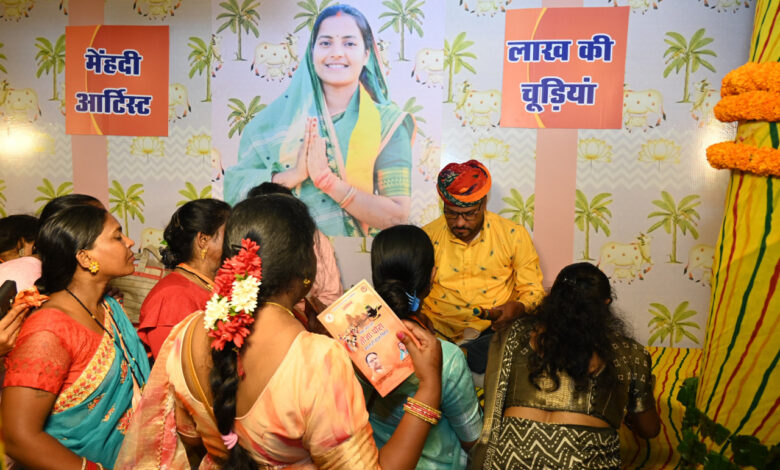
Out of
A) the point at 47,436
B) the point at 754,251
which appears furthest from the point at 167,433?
the point at 754,251

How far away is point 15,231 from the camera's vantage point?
2977mm

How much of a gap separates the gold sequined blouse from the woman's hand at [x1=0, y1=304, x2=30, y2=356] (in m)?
1.68

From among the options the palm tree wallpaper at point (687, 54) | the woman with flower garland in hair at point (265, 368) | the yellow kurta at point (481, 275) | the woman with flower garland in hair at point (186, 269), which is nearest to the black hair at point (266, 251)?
the woman with flower garland in hair at point (265, 368)

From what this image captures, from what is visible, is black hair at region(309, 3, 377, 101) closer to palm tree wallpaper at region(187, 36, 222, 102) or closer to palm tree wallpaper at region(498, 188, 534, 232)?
palm tree wallpaper at region(187, 36, 222, 102)

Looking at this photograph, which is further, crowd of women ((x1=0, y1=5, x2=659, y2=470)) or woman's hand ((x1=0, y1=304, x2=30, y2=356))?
woman's hand ((x1=0, y1=304, x2=30, y2=356))

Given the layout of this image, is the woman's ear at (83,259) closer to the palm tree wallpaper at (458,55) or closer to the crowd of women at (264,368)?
the crowd of women at (264,368)

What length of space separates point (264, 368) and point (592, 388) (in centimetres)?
120

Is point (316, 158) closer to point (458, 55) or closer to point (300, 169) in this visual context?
point (300, 169)

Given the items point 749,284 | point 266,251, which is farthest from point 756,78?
point 266,251

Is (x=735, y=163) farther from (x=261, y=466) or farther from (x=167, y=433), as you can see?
(x=167, y=433)

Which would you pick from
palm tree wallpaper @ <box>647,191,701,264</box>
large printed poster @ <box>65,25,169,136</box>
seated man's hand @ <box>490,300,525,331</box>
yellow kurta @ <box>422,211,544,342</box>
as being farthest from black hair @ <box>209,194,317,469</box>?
large printed poster @ <box>65,25,169,136</box>

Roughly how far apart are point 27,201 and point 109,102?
106 centimetres

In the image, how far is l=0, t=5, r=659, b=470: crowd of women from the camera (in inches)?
52.7

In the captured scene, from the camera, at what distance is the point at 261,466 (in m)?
1.42
